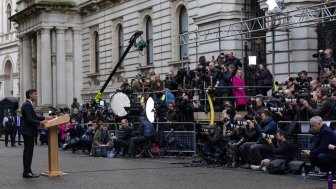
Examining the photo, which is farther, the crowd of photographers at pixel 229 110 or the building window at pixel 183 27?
the building window at pixel 183 27

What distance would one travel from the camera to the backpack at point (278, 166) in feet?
56.3

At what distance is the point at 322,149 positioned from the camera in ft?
46.1

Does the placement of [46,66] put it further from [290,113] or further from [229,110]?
[290,113]

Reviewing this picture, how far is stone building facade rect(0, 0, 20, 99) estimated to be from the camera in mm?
72062

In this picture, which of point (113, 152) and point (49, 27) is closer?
point (113, 152)

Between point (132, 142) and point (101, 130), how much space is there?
2365 mm

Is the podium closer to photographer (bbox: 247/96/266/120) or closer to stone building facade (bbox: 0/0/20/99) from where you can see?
photographer (bbox: 247/96/266/120)

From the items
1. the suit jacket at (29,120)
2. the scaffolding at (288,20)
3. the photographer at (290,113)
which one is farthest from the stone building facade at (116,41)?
the suit jacket at (29,120)

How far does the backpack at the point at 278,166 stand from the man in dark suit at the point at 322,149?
2796 mm

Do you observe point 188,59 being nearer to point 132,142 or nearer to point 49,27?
point 132,142

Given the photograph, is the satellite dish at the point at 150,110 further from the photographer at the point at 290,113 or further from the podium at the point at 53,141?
the podium at the point at 53,141

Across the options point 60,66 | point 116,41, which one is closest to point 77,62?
point 60,66

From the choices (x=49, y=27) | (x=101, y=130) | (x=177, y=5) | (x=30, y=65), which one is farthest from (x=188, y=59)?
(x=30, y=65)

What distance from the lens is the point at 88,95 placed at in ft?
165
